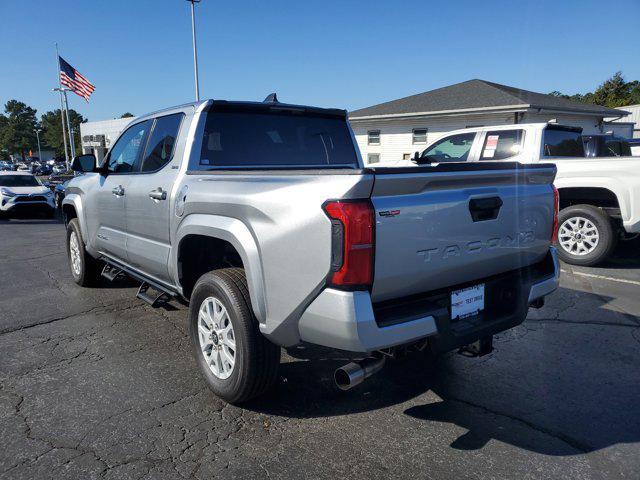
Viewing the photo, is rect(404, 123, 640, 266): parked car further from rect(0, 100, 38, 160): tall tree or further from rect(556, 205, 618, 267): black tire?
rect(0, 100, 38, 160): tall tree

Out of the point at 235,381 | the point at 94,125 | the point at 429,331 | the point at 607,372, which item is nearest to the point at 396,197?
the point at 429,331

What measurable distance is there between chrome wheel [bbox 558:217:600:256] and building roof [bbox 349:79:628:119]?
13.4 m

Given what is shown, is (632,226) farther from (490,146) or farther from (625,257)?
(490,146)

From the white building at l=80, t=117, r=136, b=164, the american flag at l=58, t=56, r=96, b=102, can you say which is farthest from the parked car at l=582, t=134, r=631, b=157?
the white building at l=80, t=117, r=136, b=164

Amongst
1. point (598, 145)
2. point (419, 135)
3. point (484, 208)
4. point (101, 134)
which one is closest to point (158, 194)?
point (484, 208)

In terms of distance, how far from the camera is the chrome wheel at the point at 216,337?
2963 millimetres

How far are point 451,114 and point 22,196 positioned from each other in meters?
16.7

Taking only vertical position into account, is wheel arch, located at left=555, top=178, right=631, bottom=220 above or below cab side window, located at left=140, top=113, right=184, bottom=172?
below

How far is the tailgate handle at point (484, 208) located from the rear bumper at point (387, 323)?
44cm

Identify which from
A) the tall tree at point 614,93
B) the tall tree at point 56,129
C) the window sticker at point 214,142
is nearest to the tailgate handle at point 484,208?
the window sticker at point 214,142

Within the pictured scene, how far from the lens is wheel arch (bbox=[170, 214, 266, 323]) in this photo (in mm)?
2586

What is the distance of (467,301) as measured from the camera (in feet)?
8.90

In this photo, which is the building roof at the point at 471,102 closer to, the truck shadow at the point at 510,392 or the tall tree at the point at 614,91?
the truck shadow at the point at 510,392

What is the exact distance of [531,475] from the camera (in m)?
2.35
